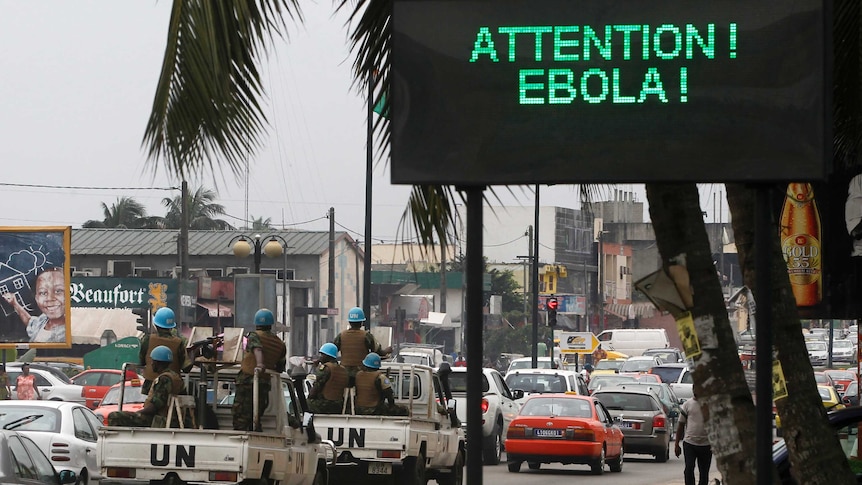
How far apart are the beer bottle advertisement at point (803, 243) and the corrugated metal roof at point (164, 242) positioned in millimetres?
57893

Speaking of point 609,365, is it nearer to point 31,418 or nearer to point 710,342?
point 31,418

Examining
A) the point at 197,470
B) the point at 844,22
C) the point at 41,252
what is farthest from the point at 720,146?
the point at 41,252

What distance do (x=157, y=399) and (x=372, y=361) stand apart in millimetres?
3954

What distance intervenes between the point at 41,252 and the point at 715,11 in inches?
1780

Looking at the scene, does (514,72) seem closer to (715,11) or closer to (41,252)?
(715,11)

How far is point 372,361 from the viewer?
17.9 m

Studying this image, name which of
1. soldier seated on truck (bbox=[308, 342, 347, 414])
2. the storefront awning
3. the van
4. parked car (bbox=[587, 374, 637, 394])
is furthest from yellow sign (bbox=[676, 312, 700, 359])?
the van

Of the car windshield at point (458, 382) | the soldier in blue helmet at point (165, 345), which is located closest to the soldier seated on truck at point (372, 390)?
the soldier in blue helmet at point (165, 345)

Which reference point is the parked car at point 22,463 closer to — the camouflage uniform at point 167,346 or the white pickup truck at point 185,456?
the white pickup truck at point 185,456

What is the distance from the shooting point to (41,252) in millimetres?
48969

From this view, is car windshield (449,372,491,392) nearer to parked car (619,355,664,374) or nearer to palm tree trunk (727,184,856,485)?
palm tree trunk (727,184,856,485)

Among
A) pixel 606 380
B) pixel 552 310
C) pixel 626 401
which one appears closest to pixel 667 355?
pixel 552 310

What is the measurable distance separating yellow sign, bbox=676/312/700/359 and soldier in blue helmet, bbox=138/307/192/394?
26.0 ft

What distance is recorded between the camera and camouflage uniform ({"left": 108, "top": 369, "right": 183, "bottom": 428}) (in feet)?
47.4
